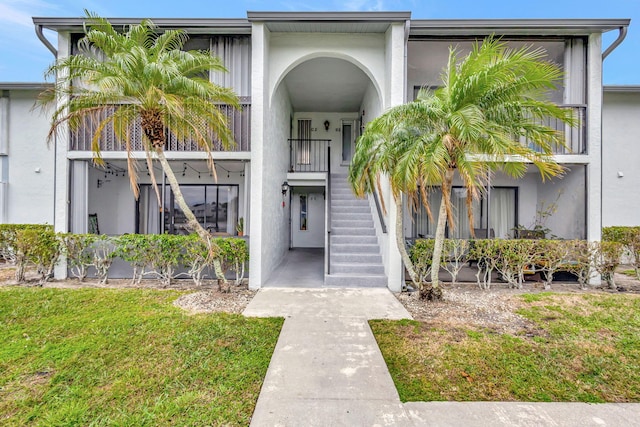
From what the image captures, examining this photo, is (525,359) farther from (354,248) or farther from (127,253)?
(127,253)

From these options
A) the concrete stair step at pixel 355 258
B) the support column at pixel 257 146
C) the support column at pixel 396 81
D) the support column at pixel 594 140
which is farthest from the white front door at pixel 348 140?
the support column at pixel 594 140

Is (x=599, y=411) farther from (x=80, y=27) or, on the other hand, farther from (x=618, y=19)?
(x=80, y=27)

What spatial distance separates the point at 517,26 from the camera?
6625 mm

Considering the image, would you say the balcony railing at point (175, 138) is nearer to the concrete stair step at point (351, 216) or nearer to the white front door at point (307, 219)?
the concrete stair step at point (351, 216)

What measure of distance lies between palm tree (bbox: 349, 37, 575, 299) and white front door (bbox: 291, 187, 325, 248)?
24.6 ft

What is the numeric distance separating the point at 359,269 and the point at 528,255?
12.7 feet

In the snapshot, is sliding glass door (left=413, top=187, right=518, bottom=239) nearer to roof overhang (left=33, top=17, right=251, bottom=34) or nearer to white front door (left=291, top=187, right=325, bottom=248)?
white front door (left=291, top=187, right=325, bottom=248)

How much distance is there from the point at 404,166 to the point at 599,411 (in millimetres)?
3480

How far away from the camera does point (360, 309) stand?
506 centimetres

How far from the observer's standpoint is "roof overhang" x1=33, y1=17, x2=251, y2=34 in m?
6.45

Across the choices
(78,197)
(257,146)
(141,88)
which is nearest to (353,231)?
(257,146)

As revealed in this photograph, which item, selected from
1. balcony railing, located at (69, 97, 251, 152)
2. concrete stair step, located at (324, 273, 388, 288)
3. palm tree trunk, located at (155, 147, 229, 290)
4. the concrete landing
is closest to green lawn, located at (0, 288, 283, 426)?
the concrete landing

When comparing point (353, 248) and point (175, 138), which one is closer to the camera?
point (175, 138)

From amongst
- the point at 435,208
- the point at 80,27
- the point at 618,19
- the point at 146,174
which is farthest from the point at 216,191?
the point at 618,19
